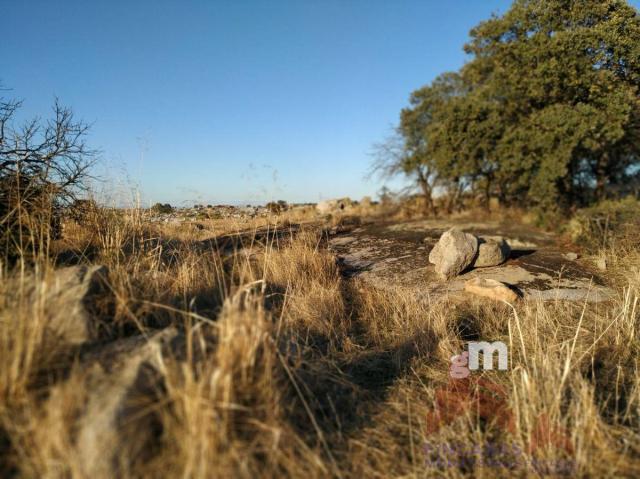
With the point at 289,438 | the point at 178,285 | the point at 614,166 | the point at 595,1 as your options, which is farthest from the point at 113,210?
the point at 614,166

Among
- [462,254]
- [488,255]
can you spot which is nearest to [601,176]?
[488,255]

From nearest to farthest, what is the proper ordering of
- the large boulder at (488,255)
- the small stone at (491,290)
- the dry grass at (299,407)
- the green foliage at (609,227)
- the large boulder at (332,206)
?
the dry grass at (299,407), the small stone at (491,290), the large boulder at (488,255), the green foliage at (609,227), the large boulder at (332,206)

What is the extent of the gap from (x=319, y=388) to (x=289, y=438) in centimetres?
63

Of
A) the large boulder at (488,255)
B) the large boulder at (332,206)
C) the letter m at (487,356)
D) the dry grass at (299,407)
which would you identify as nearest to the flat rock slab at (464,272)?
the large boulder at (488,255)

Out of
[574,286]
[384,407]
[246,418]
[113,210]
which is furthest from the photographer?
[113,210]

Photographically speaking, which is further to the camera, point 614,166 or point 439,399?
point 614,166

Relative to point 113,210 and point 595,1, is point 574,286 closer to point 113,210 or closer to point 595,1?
point 113,210

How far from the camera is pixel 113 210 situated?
15.8 feet

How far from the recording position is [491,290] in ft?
13.7

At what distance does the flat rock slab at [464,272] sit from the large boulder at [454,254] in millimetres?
138

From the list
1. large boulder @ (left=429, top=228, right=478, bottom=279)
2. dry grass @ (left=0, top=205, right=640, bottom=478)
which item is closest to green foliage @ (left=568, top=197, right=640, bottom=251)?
large boulder @ (left=429, top=228, right=478, bottom=279)

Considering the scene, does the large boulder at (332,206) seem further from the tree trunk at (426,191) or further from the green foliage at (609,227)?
the green foliage at (609,227)

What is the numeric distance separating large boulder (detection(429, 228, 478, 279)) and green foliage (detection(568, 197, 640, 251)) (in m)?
2.60

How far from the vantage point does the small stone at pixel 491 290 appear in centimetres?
409
